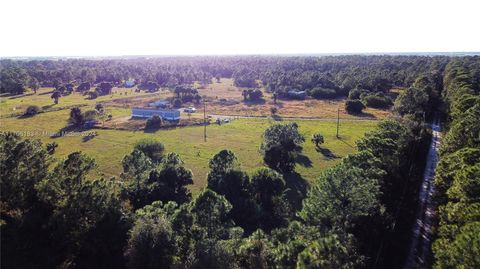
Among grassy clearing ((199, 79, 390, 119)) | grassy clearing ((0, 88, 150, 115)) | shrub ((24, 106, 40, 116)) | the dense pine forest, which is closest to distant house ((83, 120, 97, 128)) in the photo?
shrub ((24, 106, 40, 116))

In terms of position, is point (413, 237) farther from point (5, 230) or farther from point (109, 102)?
point (109, 102)

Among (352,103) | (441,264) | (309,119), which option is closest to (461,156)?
(441,264)

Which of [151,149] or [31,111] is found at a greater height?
[151,149]

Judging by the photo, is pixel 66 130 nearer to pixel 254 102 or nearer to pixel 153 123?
pixel 153 123

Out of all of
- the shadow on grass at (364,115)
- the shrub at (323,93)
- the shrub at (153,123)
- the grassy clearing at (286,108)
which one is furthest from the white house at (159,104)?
the shadow on grass at (364,115)

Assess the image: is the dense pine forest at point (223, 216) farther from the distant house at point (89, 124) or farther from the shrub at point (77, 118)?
the shrub at point (77, 118)

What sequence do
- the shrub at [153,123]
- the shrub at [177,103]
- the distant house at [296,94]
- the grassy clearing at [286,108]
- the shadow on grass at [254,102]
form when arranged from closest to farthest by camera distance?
the shrub at [153,123] → the grassy clearing at [286,108] → the shrub at [177,103] → the shadow on grass at [254,102] → the distant house at [296,94]

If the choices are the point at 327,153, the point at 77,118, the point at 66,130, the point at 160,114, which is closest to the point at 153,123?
the point at 160,114

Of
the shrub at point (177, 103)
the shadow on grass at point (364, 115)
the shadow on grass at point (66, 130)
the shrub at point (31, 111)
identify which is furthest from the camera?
the shrub at point (177, 103)
